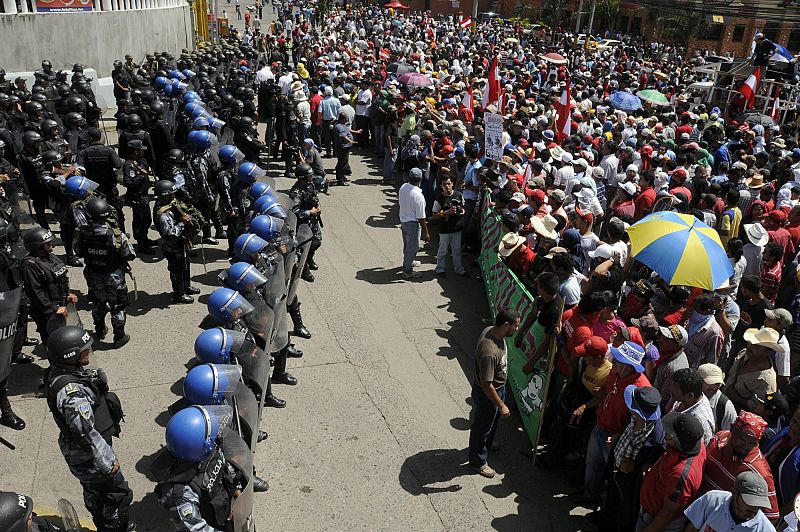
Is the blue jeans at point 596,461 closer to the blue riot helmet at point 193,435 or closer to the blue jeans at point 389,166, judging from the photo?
the blue riot helmet at point 193,435

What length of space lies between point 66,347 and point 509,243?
16.5 ft

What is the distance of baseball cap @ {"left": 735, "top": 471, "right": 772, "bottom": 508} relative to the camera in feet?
11.6

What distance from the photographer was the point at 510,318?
17.0 ft

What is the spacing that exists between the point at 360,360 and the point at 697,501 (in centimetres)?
437

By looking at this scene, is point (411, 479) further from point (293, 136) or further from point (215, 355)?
point (293, 136)

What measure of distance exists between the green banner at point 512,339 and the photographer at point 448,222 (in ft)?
2.28

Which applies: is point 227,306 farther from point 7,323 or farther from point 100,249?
point 100,249

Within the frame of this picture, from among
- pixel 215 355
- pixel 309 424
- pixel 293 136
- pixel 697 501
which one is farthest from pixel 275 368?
pixel 293 136

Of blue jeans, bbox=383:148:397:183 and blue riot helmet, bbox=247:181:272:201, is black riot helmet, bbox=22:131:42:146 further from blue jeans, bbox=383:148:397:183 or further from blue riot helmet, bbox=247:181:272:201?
blue jeans, bbox=383:148:397:183

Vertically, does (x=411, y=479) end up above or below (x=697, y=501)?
below

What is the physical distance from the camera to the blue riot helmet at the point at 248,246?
6.70 meters

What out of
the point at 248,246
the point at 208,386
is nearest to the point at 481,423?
the point at 208,386

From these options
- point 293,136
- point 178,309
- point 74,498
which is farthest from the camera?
point 293,136

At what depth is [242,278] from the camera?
598 cm
